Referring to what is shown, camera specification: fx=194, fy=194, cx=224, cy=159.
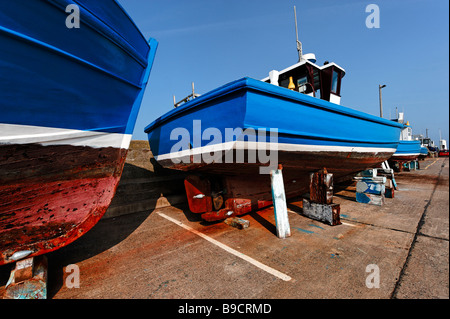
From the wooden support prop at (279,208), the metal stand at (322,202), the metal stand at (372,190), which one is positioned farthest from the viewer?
the metal stand at (372,190)

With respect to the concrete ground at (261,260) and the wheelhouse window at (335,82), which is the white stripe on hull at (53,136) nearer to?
the concrete ground at (261,260)

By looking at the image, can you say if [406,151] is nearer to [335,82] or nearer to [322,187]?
[335,82]

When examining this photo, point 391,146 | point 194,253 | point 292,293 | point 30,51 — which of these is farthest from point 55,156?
point 391,146

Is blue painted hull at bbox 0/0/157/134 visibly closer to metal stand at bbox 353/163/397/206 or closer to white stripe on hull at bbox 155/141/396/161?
white stripe on hull at bbox 155/141/396/161

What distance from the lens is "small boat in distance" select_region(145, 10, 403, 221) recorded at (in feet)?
8.02

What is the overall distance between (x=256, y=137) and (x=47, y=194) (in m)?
2.35

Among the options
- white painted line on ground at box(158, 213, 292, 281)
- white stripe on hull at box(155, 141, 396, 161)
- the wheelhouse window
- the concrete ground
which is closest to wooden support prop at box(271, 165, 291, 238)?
the concrete ground

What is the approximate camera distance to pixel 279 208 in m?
2.94

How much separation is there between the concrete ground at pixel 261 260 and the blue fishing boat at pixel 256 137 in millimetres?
702

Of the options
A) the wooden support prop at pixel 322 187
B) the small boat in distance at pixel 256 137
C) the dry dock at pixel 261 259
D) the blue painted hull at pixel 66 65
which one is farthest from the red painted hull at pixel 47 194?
the wooden support prop at pixel 322 187

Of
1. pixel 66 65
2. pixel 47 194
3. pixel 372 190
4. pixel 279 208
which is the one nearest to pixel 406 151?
pixel 372 190

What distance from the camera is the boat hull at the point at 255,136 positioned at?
2.41 meters

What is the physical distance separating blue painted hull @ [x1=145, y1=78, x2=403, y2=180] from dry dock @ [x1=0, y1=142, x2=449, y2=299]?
1123mm

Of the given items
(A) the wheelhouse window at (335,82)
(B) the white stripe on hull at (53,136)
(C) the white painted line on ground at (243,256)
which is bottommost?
(C) the white painted line on ground at (243,256)
